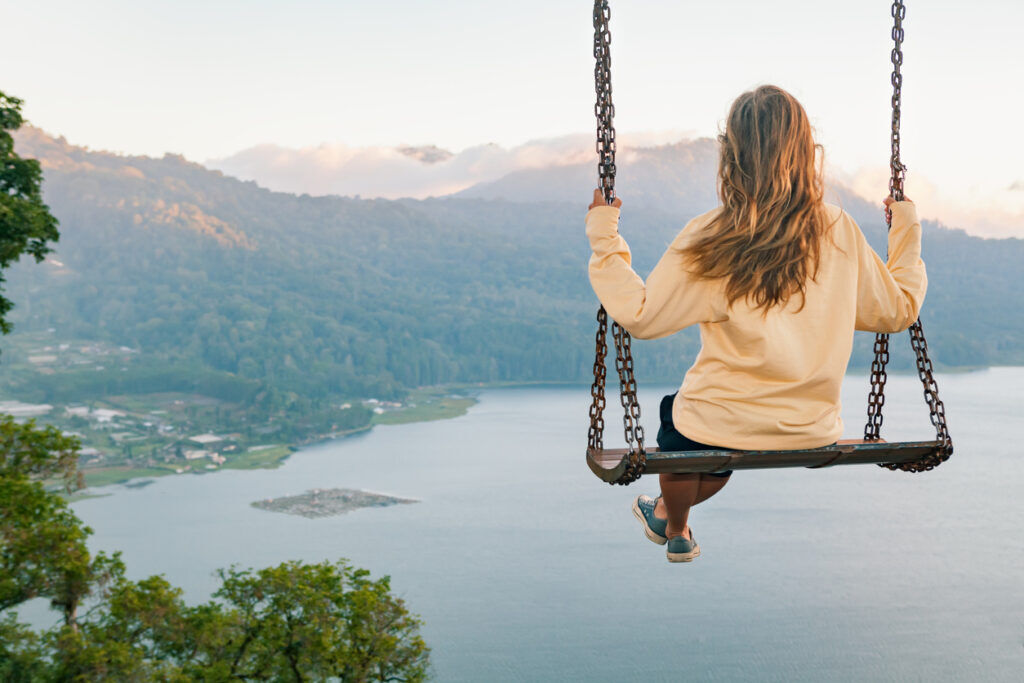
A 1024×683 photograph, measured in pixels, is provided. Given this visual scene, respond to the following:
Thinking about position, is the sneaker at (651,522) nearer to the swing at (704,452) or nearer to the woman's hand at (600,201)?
the swing at (704,452)

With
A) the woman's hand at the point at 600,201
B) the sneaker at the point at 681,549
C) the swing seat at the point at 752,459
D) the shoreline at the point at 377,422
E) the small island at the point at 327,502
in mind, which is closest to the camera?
the swing seat at the point at 752,459

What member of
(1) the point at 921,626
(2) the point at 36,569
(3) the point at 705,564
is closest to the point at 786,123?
(2) the point at 36,569

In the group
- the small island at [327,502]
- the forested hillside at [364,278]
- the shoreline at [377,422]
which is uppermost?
the forested hillside at [364,278]

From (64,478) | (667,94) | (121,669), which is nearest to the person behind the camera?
(64,478)

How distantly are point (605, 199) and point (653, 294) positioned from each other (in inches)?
14.5

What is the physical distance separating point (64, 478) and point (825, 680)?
21.5 metres

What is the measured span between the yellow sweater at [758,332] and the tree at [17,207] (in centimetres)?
542

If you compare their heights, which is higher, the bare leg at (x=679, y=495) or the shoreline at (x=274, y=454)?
the bare leg at (x=679, y=495)

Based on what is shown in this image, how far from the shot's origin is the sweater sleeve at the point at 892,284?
184cm

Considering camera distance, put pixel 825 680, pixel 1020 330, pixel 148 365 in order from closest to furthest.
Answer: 1. pixel 825 680
2. pixel 148 365
3. pixel 1020 330

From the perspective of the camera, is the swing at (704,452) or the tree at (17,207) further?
the tree at (17,207)

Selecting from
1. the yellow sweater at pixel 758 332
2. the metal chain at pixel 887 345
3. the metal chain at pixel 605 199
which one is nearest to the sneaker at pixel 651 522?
the metal chain at pixel 605 199

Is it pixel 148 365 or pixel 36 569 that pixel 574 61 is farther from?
pixel 36 569

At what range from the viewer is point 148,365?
270 feet
